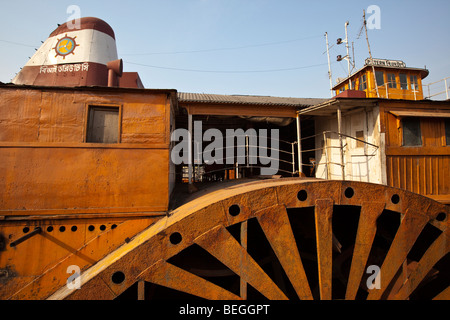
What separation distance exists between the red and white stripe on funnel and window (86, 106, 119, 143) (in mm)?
3755

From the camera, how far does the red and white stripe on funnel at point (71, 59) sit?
776 centimetres

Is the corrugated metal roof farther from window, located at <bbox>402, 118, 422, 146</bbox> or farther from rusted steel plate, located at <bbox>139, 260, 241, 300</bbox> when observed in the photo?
rusted steel plate, located at <bbox>139, 260, 241, 300</bbox>

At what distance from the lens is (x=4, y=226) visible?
443 cm

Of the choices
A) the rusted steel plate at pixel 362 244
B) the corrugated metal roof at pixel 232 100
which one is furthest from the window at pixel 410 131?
the rusted steel plate at pixel 362 244

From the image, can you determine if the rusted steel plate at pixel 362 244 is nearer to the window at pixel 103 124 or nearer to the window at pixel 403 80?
the window at pixel 103 124

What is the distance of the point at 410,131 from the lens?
24.2 ft

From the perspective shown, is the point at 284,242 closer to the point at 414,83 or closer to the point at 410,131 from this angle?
the point at 410,131

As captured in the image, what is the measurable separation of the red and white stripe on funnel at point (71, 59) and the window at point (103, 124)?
12.3ft

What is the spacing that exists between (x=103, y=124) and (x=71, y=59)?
16.5 ft

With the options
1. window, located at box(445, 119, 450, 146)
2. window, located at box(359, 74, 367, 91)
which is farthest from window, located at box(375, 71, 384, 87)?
window, located at box(445, 119, 450, 146)

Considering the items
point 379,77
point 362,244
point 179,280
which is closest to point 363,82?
point 379,77
